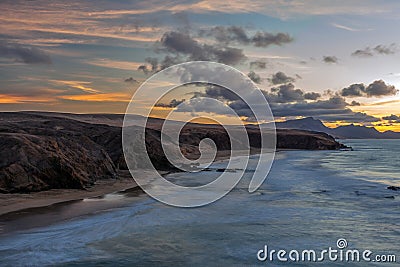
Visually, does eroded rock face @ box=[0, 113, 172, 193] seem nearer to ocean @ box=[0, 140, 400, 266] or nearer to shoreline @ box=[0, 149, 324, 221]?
shoreline @ box=[0, 149, 324, 221]

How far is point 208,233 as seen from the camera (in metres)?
15.0

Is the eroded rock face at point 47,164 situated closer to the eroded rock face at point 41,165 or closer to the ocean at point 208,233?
the eroded rock face at point 41,165

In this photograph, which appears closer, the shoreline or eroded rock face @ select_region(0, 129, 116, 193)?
the shoreline

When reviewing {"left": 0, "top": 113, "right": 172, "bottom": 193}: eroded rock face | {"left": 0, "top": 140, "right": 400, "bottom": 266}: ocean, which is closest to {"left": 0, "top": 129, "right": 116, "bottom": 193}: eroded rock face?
{"left": 0, "top": 113, "right": 172, "bottom": 193}: eroded rock face

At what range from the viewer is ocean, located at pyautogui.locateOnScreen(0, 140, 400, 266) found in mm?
11930

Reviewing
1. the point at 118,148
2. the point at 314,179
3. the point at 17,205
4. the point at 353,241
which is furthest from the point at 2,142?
the point at 314,179

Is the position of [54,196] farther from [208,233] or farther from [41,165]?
[208,233]

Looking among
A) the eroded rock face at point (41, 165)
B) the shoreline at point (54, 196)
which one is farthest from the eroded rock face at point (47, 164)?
the shoreline at point (54, 196)

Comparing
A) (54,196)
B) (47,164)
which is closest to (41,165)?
(47,164)

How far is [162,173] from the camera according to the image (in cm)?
3412

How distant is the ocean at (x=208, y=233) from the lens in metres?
11.9

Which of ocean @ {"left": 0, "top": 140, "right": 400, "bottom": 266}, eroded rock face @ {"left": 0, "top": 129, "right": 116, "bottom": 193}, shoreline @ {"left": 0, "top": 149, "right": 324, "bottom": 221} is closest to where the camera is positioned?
ocean @ {"left": 0, "top": 140, "right": 400, "bottom": 266}

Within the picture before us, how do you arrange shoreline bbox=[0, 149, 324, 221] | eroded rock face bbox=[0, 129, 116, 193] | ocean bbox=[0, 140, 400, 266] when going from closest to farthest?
1. ocean bbox=[0, 140, 400, 266]
2. shoreline bbox=[0, 149, 324, 221]
3. eroded rock face bbox=[0, 129, 116, 193]

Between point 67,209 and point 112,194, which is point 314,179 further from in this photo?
point 67,209
